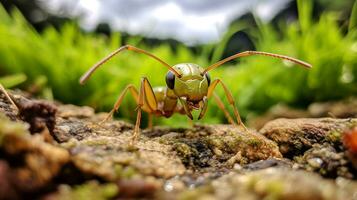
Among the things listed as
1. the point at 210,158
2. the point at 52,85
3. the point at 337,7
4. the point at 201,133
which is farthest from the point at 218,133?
the point at 337,7

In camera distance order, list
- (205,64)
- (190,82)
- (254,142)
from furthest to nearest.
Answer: (205,64)
(190,82)
(254,142)

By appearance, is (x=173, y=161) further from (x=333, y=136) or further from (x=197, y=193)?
(x=333, y=136)

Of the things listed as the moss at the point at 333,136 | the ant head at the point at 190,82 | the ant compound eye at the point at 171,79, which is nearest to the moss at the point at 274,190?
the moss at the point at 333,136

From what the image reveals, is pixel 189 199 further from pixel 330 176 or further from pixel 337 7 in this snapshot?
pixel 337 7

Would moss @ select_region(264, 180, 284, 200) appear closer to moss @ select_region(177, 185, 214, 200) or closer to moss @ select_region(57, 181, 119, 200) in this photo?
moss @ select_region(177, 185, 214, 200)

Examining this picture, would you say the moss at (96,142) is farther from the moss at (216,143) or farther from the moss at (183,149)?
the moss at (216,143)

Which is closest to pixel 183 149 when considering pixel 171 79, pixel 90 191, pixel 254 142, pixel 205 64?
pixel 254 142

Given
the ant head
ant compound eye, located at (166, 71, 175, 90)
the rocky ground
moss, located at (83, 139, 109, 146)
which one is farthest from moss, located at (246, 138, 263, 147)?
moss, located at (83, 139, 109, 146)
